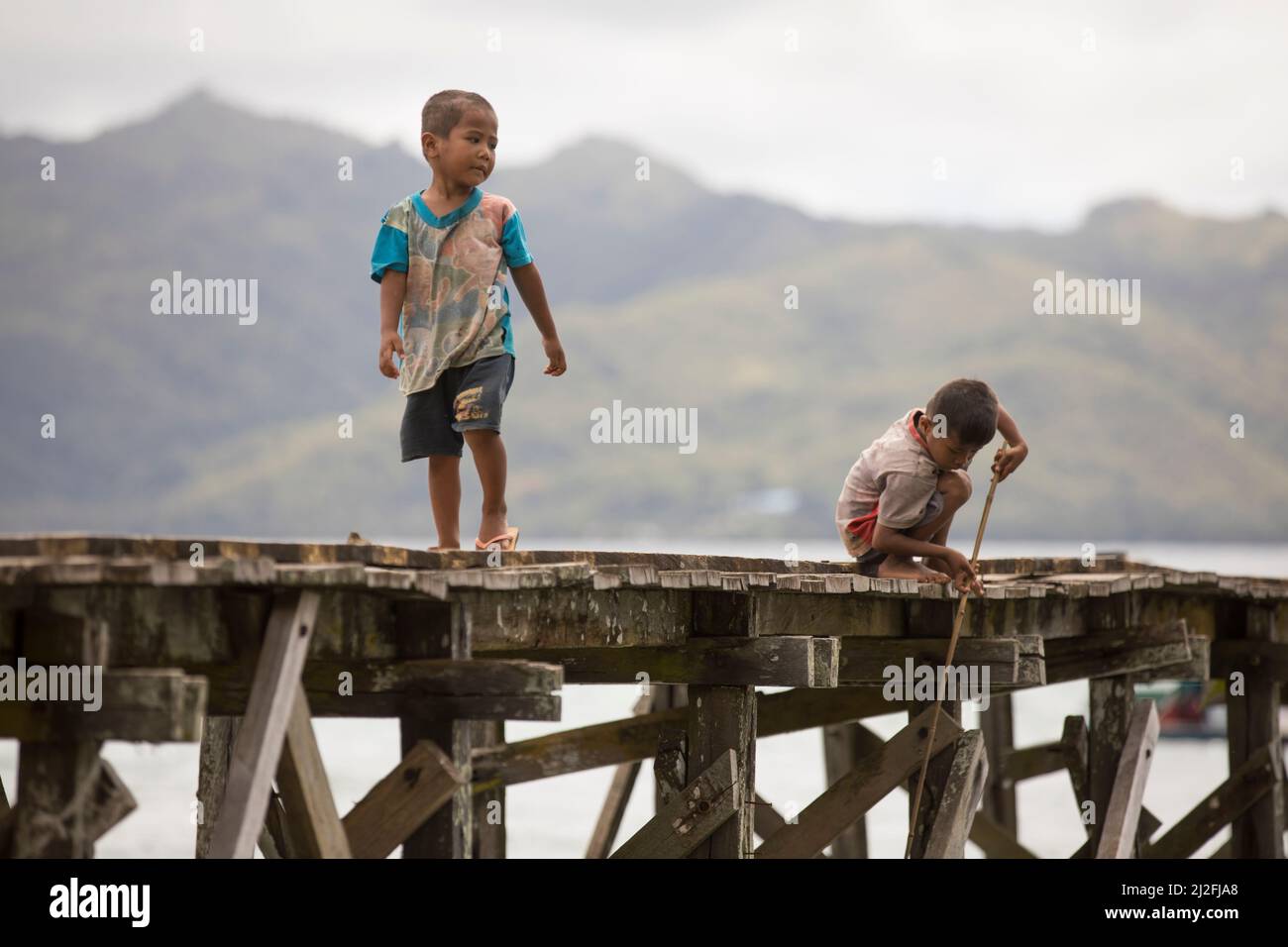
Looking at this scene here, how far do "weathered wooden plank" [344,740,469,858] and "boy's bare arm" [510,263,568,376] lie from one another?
217cm

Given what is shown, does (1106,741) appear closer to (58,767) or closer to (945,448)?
(945,448)

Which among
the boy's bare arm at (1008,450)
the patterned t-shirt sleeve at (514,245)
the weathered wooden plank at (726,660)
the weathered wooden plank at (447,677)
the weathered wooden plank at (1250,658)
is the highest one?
the patterned t-shirt sleeve at (514,245)

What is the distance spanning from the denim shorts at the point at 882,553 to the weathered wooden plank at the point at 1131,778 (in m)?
1.97

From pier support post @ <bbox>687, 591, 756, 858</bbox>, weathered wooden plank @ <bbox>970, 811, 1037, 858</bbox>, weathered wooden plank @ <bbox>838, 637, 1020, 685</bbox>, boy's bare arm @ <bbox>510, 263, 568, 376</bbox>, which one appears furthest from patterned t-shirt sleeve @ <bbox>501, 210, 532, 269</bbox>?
weathered wooden plank @ <bbox>970, 811, 1037, 858</bbox>

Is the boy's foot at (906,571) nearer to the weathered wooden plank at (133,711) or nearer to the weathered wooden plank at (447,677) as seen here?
the weathered wooden plank at (447,677)

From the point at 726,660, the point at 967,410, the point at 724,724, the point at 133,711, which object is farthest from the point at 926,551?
the point at 133,711

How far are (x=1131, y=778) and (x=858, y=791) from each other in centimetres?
189

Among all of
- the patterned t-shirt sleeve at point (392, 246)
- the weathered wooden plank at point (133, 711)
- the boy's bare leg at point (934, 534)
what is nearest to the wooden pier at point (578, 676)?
the weathered wooden plank at point (133, 711)

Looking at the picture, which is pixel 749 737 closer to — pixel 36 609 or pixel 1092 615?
pixel 1092 615

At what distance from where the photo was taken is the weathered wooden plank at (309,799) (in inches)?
221

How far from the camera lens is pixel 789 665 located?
769 centimetres

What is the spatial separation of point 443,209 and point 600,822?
534cm
